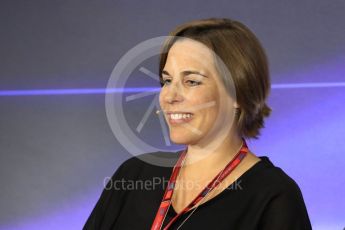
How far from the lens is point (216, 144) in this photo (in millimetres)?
1437

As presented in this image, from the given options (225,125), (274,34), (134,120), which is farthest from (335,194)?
(225,125)

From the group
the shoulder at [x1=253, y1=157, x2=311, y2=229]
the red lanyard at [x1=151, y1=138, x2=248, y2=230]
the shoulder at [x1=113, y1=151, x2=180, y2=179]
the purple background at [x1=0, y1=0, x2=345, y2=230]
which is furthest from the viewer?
the purple background at [x1=0, y1=0, x2=345, y2=230]

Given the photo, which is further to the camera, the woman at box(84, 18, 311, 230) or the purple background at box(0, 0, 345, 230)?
the purple background at box(0, 0, 345, 230)

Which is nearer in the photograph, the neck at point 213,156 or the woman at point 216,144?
the woman at point 216,144

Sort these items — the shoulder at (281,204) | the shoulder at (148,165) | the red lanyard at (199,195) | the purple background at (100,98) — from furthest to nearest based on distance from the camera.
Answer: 1. the purple background at (100,98)
2. the shoulder at (148,165)
3. the red lanyard at (199,195)
4. the shoulder at (281,204)

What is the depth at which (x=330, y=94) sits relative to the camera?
2234mm

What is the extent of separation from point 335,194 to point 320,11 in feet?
2.53

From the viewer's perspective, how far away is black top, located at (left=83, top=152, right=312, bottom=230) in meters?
1.29

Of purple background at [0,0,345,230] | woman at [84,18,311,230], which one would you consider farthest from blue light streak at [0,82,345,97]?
woman at [84,18,311,230]

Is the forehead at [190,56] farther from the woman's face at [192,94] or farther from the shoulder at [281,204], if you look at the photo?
the shoulder at [281,204]

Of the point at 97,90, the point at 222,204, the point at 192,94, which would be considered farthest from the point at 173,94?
the point at 97,90

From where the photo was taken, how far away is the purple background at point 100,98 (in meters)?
2.25

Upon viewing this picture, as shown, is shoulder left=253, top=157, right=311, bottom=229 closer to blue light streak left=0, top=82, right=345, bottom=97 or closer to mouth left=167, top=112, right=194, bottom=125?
mouth left=167, top=112, right=194, bottom=125

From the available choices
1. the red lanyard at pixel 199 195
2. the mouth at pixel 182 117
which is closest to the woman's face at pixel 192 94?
the mouth at pixel 182 117
